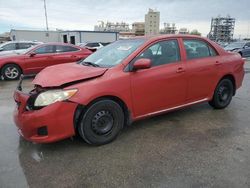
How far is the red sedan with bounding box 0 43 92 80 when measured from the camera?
8914mm

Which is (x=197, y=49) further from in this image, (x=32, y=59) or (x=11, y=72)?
(x=11, y=72)

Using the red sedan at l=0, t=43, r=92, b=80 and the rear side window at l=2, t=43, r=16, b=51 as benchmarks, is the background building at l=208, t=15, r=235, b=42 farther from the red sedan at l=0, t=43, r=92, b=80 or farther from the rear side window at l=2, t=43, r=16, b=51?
the red sedan at l=0, t=43, r=92, b=80

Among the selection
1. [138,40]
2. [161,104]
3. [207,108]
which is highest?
[138,40]

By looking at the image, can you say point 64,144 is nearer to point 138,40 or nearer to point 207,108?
point 138,40

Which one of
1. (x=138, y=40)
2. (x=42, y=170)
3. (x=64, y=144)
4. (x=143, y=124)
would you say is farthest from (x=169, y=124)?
(x=42, y=170)

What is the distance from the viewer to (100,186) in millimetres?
2529

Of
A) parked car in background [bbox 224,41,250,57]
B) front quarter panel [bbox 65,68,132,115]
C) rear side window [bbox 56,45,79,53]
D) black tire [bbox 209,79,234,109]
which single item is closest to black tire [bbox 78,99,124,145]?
front quarter panel [bbox 65,68,132,115]

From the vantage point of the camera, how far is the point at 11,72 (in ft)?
29.6

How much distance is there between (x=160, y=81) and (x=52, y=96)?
5.65 ft

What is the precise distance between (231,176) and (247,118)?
2.25m

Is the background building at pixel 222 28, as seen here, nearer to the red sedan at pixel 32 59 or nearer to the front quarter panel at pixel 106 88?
the red sedan at pixel 32 59

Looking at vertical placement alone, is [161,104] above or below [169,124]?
above

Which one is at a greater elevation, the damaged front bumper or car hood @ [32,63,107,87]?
car hood @ [32,63,107,87]

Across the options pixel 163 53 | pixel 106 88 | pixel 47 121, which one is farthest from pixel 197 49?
pixel 47 121
